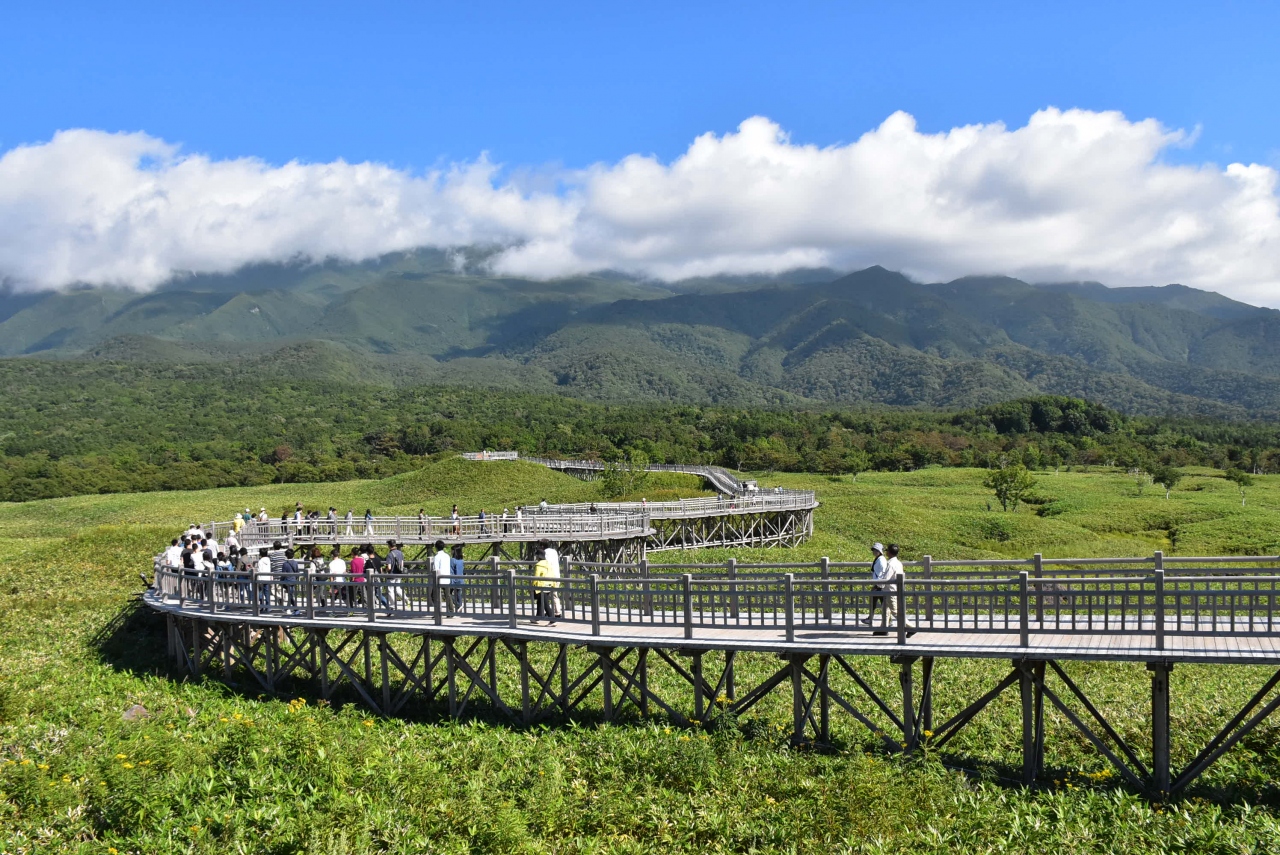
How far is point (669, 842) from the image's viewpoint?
15.2m

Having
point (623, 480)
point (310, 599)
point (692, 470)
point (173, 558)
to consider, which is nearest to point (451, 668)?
point (310, 599)

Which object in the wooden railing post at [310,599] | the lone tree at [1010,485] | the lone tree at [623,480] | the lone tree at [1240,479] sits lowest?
the lone tree at [1240,479]

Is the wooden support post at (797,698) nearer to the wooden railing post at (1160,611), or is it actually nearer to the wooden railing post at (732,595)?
the wooden railing post at (732,595)

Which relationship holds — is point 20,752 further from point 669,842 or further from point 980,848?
point 980,848

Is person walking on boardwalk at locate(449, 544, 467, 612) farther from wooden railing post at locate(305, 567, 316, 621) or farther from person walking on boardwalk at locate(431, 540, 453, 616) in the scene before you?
wooden railing post at locate(305, 567, 316, 621)

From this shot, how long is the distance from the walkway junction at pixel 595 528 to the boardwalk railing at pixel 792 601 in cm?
1347

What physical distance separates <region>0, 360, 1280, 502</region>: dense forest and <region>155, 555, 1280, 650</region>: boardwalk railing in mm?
85642

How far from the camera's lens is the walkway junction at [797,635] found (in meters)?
16.9

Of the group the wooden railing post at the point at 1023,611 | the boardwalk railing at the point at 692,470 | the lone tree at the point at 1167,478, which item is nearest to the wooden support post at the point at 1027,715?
the wooden railing post at the point at 1023,611

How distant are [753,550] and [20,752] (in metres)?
39.4

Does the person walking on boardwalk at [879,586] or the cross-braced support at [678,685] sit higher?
the person walking on boardwalk at [879,586]

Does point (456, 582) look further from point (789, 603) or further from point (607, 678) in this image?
point (789, 603)

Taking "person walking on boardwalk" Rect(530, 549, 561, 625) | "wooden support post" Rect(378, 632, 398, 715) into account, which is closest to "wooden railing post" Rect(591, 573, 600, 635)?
"person walking on boardwalk" Rect(530, 549, 561, 625)

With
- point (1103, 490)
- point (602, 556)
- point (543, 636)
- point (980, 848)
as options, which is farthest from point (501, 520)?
point (1103, 490)
